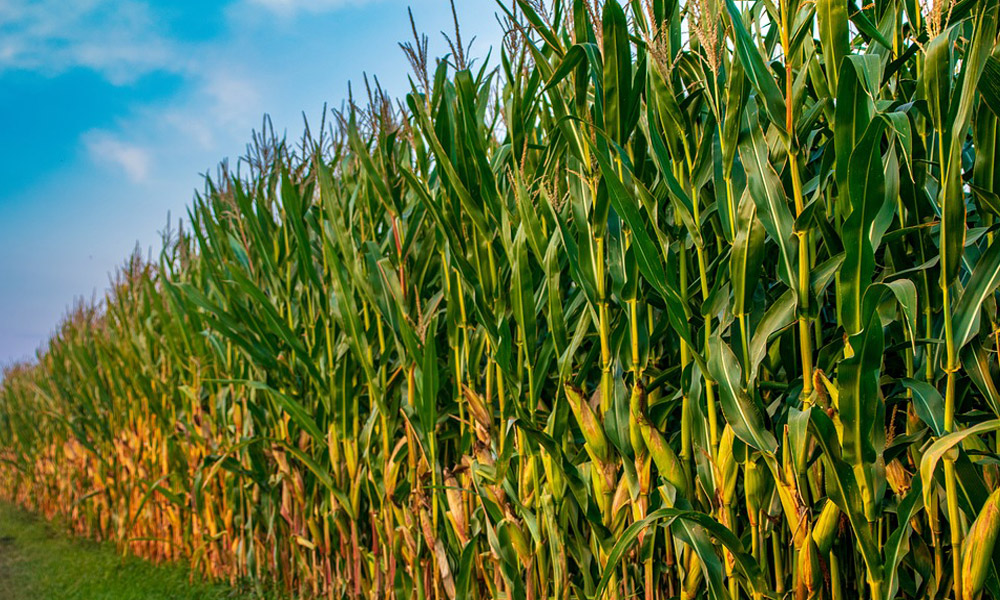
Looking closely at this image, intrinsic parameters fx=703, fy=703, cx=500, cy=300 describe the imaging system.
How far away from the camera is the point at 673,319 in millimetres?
1357

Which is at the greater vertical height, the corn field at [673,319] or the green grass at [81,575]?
the corn field at [673,319]

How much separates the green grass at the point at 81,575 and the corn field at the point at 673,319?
3.63 feet

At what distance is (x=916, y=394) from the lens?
118 cm

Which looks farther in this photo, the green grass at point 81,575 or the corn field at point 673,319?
the green grass at point 81,575

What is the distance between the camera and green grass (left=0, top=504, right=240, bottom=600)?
125 inches

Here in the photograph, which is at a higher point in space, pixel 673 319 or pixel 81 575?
pixel 673 319

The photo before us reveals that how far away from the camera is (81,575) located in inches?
149

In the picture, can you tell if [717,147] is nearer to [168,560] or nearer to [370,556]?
[370,556]

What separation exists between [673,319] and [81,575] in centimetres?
383

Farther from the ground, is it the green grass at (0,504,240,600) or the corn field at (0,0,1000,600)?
the corn field at (0,0,1000,600)

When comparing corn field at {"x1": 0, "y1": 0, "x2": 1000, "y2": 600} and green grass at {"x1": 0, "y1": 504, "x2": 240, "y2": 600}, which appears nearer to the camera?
corn field at {"x1": 0, "y1": 0, "x2": 1000, "y2": 600}

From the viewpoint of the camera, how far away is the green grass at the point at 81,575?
10.5 feet

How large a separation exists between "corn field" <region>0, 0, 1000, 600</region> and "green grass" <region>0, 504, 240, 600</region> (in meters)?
1.11

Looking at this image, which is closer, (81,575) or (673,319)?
(673,319)
